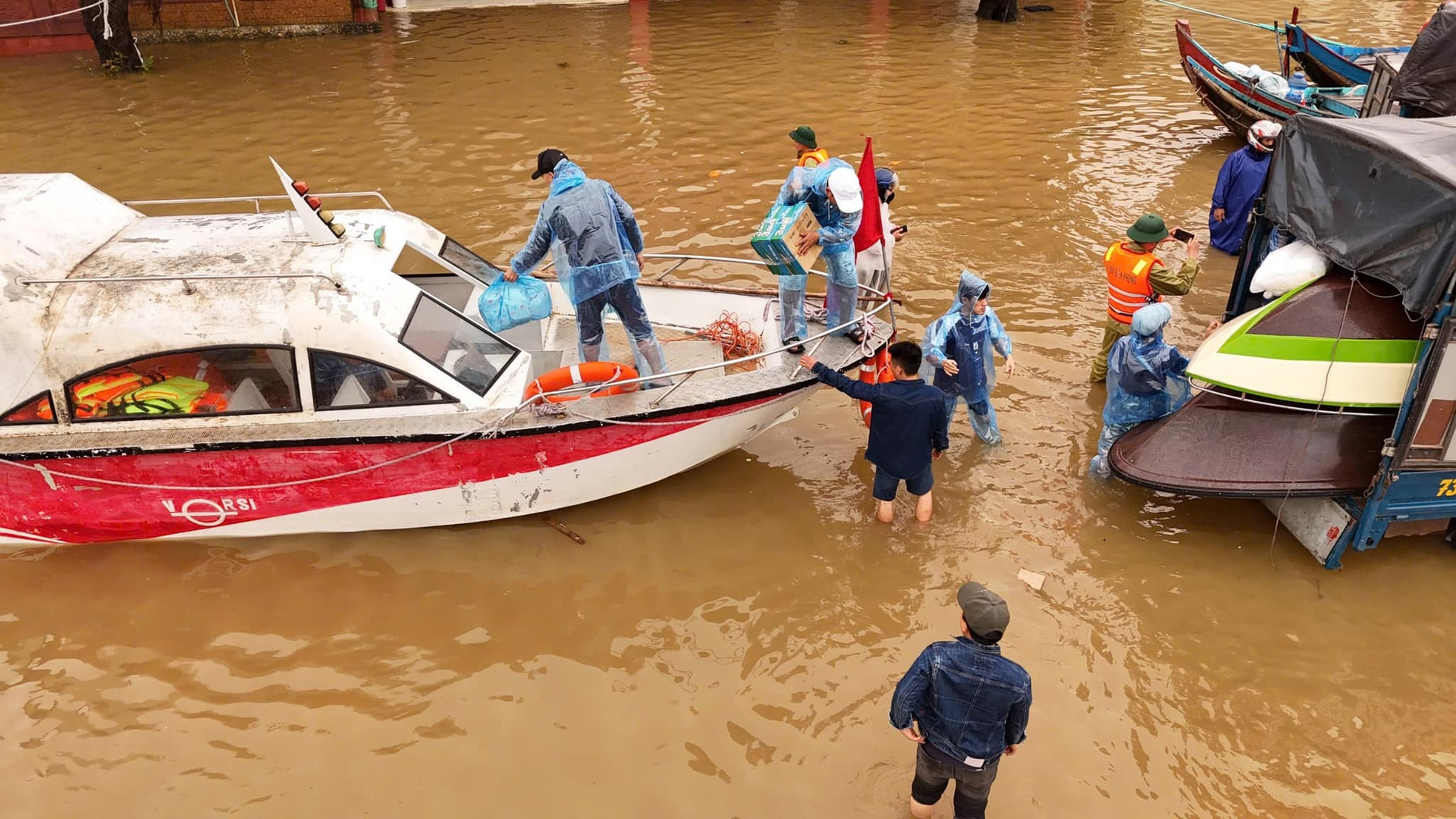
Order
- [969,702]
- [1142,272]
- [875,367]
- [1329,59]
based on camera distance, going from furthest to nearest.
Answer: [1329,59], [1142,272], [875,367], [969,702]

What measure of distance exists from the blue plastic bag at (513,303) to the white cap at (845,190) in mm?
2129

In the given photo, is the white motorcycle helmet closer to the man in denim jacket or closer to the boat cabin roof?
the man in denim jacket

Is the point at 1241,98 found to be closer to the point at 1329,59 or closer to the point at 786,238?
the point at 1329,59

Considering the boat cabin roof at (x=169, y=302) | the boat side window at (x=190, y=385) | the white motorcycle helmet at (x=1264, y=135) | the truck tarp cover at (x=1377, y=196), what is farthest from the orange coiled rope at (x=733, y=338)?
the white motorcycle helmet at (x=1264, y=135)

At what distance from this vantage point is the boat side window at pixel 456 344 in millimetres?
6086

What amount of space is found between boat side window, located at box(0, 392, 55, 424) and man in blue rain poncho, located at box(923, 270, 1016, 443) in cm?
581

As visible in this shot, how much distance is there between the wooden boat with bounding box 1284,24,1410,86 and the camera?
13.5 metres

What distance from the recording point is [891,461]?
20.1 feet

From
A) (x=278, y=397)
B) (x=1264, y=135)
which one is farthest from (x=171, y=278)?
(x=1264, y=135)

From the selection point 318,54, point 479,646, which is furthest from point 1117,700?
point 318,54

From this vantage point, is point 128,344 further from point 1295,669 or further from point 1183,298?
point 1183,298

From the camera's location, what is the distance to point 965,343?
264 inches

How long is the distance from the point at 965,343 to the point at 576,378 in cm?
283

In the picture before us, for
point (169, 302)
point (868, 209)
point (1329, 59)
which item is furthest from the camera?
point (1329, 59)
